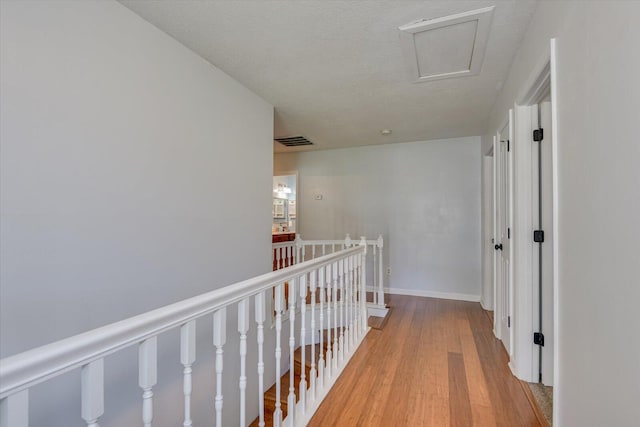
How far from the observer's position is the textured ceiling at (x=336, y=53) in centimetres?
167

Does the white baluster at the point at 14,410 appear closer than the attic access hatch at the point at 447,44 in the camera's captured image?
Yes

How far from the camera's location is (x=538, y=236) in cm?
195

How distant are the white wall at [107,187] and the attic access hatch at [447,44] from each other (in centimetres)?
148

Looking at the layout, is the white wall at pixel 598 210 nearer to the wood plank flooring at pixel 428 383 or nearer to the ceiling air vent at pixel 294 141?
the wood plank flooring at pixel 428 383

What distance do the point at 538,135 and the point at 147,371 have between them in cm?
243

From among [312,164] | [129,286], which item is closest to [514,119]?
[129,286]

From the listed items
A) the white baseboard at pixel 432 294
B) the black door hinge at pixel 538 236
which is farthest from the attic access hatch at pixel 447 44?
the white baseboard at pixel 432 294

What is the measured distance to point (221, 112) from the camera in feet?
7.93

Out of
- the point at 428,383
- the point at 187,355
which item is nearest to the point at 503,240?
the point at 428,383

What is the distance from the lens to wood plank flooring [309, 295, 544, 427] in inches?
69.0

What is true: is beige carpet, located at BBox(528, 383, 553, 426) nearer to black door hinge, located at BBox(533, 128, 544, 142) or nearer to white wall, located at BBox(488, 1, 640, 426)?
white wall, located at BBox(488, 1, 640, 426)

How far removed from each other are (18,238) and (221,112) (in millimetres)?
1554

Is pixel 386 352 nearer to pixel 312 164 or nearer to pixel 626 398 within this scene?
pixel 626 398

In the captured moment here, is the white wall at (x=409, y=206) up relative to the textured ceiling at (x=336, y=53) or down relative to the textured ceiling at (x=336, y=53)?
down
